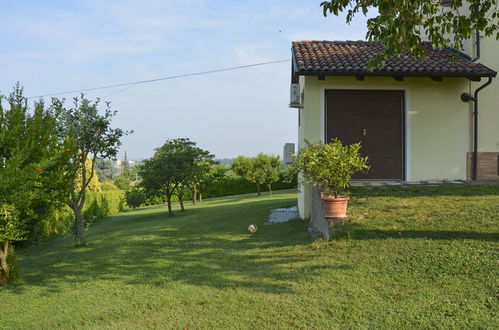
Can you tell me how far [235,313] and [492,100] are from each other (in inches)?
421

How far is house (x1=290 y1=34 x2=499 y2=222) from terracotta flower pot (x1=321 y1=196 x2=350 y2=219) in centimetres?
336

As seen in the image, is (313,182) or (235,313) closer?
(235,313)

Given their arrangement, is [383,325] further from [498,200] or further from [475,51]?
[475,51]

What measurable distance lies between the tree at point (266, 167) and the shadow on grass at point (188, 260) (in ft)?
53.8

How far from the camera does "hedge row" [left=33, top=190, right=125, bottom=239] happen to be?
42.5 ft

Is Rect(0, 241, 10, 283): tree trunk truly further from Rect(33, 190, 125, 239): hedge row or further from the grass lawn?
Rect(33, 190, 125, 239): hedge row

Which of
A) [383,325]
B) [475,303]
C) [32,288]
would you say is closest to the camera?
[383,325]

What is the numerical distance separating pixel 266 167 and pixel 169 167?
11.2m

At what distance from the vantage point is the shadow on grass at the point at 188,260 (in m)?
5.96

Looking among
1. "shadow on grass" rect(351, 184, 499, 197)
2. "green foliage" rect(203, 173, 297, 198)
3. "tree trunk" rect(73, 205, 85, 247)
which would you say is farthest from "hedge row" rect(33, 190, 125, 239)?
"green foliage" rect(203, 173, 297, 198)

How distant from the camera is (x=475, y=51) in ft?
37.8

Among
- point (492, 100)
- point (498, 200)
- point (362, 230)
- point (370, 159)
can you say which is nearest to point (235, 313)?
point (362, 230)

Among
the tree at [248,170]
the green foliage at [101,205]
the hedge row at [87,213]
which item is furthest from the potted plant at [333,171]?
the tree at [248,170]

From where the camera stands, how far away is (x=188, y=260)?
7.28m
